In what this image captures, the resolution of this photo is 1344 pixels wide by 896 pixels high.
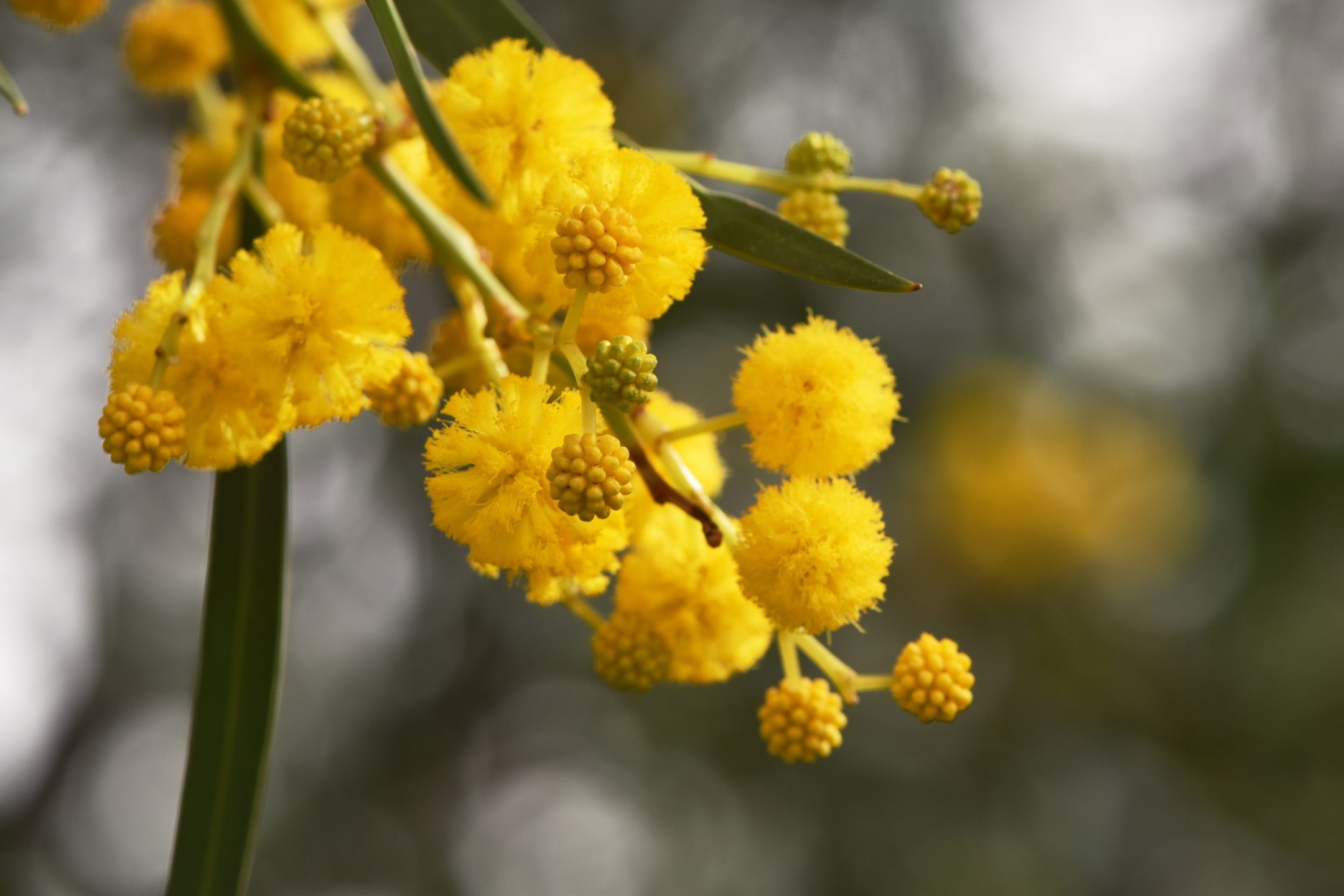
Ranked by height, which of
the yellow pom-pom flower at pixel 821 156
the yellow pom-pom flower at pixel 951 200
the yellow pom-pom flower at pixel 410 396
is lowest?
the yellow pom-pom flower at pixel 410 396

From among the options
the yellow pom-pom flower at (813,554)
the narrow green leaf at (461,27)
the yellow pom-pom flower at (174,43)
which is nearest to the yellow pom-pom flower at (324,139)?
the narrow green leaf at (461,27)

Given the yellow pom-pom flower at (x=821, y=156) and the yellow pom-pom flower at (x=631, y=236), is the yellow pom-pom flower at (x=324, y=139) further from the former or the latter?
the yellow pom-pom flower at (x=821, y=156)

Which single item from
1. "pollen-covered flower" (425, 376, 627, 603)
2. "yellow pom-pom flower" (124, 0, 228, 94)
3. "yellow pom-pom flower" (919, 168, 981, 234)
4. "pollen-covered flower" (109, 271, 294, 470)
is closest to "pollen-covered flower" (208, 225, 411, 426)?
"pollen-covered flower" (109, 271, 294, 470)

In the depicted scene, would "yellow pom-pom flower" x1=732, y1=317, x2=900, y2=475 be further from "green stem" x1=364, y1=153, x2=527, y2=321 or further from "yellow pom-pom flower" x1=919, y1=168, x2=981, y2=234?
"green stem" x1=364, y1=153, x2=527, y2=321

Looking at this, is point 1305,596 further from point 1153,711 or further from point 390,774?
point 390,774

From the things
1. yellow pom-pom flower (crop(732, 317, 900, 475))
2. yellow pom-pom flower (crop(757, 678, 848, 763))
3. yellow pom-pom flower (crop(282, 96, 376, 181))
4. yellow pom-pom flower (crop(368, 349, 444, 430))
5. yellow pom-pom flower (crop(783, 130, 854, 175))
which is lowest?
yellow pom-pom flower (crop(757, 678, 848, 763))
